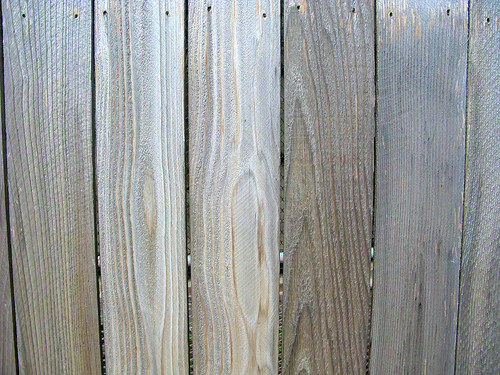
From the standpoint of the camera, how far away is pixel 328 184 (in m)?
0.91

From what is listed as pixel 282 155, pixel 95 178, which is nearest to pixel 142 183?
pixel 95 178

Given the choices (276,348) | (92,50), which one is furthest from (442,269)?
(92,50)

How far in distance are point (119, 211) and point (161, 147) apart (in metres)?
0.24

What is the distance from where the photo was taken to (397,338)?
95 cm

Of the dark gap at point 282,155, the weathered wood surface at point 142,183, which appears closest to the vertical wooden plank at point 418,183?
the dark gap at point 282,155

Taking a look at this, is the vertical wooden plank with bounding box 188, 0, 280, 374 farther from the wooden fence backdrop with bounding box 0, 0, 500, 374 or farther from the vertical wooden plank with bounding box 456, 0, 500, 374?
the vertical wooden plank with bounding box 456, 0, 500, 374

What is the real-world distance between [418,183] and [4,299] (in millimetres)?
1387

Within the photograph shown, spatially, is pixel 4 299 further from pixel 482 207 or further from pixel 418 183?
pixel 482 207

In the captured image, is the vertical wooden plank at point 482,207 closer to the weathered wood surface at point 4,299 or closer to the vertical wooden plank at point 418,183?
the vertical wooden plank at point 418,183

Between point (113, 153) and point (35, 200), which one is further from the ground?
point (113, 153)

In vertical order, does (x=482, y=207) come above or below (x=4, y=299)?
above

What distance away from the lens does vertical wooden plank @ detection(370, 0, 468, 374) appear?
2.96 ft

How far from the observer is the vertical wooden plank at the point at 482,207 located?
0.91m

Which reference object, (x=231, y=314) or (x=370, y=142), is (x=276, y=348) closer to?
(x=231, y=314)
